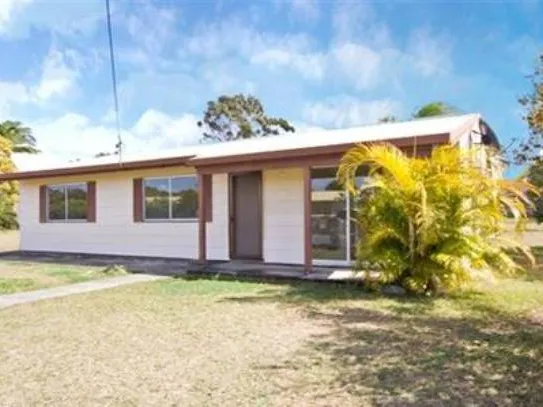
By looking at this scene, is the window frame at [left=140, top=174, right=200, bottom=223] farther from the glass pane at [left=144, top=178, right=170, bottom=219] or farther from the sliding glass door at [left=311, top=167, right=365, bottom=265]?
the sliding glass door at [left=311, top=167, right=365, bottom=265]

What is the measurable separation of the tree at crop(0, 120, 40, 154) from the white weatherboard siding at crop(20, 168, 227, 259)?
66.7 ft

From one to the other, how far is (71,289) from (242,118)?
31983 mm

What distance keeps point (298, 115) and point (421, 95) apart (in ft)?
51.0

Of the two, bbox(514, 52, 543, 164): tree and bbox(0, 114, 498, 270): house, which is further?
bbox(514, 52, 543, 164): tree

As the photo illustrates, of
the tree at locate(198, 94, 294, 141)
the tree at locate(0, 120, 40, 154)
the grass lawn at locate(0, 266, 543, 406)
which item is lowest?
the grass lawn at locate(0, 266, 543, 406)

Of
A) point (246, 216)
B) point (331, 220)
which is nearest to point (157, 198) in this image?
point (246, 216)

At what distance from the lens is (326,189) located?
12438 mm

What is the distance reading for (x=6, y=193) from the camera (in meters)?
32.2

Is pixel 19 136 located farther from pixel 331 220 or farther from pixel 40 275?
pixel 331 220

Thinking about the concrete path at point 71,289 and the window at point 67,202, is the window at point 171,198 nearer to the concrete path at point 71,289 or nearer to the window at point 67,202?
the window at point 67,202

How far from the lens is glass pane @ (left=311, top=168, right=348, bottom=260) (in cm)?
1229

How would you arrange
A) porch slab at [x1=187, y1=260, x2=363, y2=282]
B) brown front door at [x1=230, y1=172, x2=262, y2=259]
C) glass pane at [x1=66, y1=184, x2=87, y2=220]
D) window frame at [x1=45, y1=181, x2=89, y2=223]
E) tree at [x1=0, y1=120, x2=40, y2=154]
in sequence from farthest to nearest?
1. tree at [x1=0, y1=120, x2=40, y2=154]
2. glass pane at [x1=66, y1=184, x2=87, y2=220]
3. window frame at [x1=45, y1=181, x2=89, y2=223]
4. brown front door at [x1=230, y1=172, x2=262, y2=259]
5. porch slab at [x1=187, y1=260, x2=363, y2=282]

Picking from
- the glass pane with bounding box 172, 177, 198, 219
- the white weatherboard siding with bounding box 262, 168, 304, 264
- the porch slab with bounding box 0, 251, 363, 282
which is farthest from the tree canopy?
the porch slab with bounding box 0, 251, 363, 282

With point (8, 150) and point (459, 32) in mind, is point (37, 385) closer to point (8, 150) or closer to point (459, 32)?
point (459, 32)
